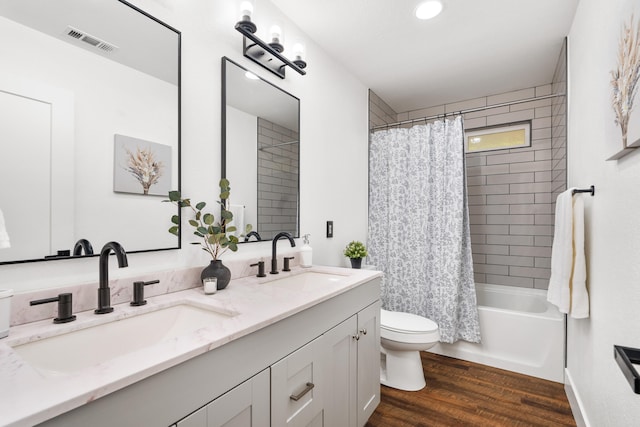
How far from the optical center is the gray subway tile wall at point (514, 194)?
9.98 ft

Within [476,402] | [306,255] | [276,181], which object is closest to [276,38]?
[276,181]

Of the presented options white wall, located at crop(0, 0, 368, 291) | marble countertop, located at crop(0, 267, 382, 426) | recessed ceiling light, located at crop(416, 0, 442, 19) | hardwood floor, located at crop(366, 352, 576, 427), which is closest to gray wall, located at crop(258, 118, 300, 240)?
white wall, located at crop(0, 0, 368, 291)

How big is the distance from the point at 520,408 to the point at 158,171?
2476mm

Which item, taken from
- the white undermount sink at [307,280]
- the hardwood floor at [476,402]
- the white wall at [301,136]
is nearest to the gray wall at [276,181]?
the white wall at [301,136]

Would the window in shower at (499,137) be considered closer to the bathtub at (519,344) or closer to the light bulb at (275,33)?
the bathtub at (519,344)

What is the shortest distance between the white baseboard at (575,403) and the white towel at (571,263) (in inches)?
22.1

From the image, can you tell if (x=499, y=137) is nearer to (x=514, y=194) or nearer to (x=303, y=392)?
(x=514, y=194)

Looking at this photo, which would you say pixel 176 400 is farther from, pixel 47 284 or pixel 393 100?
pixel 393 100

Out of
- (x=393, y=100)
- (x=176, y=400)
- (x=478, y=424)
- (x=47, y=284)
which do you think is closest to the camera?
(x=176, y=400)

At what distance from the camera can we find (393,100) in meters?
3.48

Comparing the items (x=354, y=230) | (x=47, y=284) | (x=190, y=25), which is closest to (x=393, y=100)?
(x=354, y=230)

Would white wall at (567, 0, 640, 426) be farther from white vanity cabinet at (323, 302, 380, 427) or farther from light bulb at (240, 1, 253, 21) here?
light bulb at (240, 1, 253, 21)

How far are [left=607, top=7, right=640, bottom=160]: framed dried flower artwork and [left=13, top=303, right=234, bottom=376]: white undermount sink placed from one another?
55.1 inches

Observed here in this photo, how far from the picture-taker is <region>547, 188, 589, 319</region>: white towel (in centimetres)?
159
